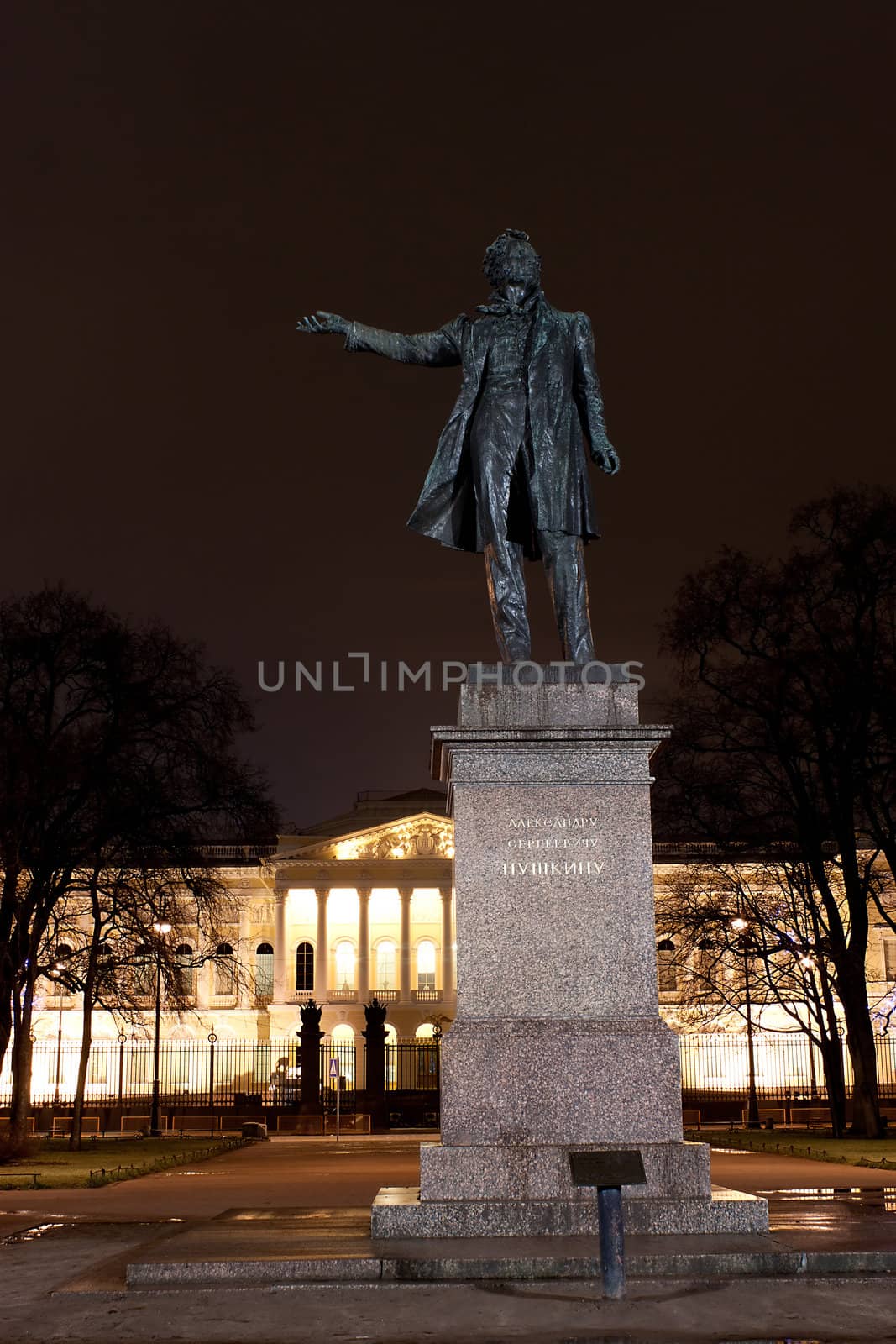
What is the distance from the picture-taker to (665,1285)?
6.87 m

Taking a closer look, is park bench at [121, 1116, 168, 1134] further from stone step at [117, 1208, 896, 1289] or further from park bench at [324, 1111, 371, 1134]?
stone step at [117, 1208, 896, 1289]

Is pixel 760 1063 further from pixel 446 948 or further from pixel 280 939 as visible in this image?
pixel 280 939

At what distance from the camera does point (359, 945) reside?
101m

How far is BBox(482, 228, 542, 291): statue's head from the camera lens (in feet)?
34.2

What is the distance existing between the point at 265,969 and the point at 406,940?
34.3 ft

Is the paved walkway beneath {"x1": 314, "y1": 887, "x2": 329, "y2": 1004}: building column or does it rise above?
beneath

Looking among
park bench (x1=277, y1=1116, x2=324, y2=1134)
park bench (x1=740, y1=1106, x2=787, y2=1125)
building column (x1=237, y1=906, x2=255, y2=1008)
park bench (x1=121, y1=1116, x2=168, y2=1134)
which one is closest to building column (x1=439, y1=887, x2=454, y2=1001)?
building column (x1=237, y1=906, x2=255, y2=1008)

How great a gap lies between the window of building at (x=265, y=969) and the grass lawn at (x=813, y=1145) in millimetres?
63912

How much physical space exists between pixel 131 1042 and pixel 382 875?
2458cm

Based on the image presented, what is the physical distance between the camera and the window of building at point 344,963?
102125 mm

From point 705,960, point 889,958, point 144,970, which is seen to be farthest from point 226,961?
point 889,958

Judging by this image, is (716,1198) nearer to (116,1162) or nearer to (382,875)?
(116,1162)

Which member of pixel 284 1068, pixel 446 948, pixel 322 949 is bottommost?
pixel 284 1068

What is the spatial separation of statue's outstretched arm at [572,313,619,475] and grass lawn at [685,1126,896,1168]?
13568 millimetres
